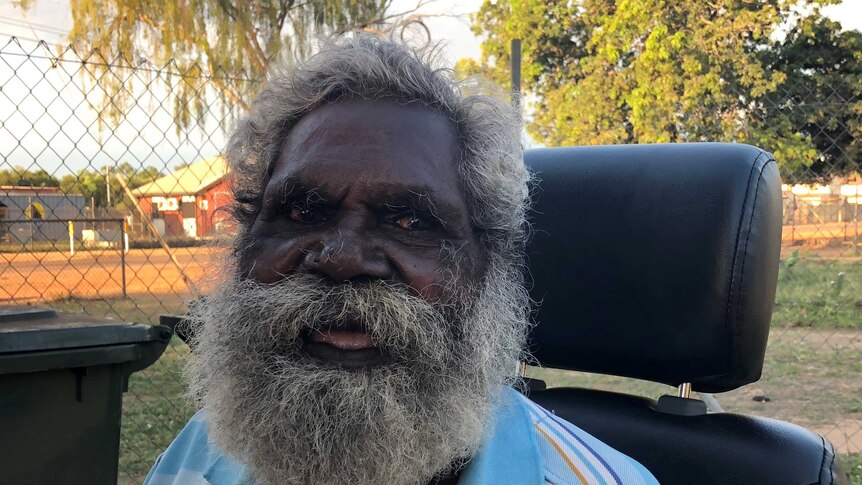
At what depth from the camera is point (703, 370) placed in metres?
1.47

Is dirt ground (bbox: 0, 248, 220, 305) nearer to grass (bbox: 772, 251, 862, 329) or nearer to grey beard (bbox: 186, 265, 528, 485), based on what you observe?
grey beard (bbox: 186, 265, 528, 485)

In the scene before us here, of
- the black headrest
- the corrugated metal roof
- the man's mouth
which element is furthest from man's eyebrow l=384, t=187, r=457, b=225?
the corrugated metal roof

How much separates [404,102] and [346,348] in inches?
19.4

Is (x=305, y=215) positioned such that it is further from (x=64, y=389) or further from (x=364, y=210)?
(x=64, y=389)

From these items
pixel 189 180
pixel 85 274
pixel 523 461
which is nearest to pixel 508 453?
pixel 523 461

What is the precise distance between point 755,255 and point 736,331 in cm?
16

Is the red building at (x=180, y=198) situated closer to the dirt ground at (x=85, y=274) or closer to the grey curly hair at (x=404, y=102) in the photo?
the dirt ground at (x=85, y=274)

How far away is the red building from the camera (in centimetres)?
404

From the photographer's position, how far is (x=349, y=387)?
1.25 m

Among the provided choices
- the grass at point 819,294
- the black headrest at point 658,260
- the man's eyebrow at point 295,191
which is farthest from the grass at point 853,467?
the grass at point 819,294

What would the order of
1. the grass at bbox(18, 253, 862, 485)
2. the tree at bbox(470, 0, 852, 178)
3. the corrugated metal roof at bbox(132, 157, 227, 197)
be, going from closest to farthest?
1. the corrugated metal roof at bbox(132, 157, 227, 197)
2. the grass at bbox(18, 253, 862, 485)
3. the tree at bbox(470, 0, 852, 178)

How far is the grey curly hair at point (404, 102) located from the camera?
141 cm

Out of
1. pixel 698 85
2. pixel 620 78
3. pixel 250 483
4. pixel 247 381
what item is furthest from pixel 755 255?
pixel 620 78

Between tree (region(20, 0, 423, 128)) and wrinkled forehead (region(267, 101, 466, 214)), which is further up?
tree (region(20, 0, 423, 128))
